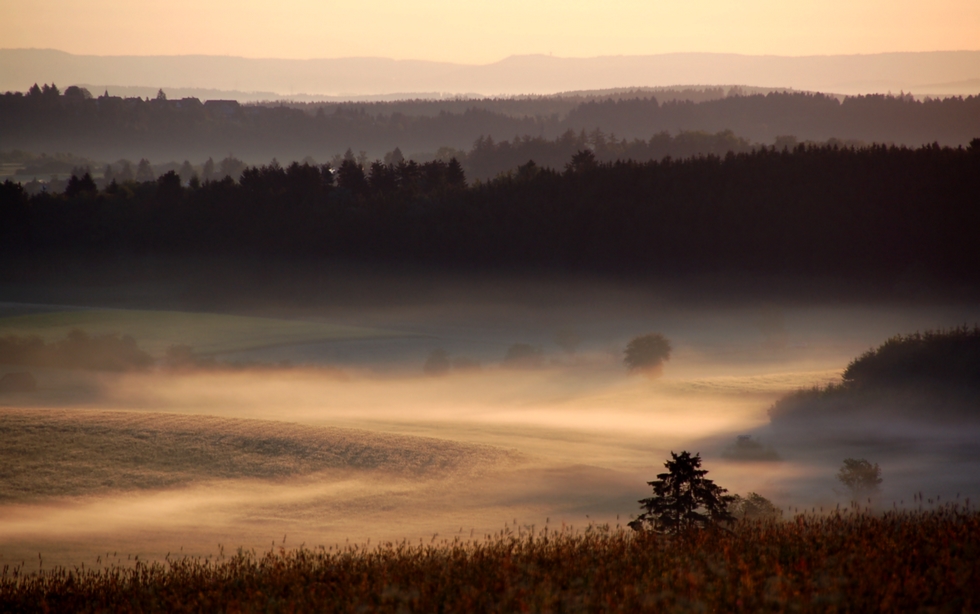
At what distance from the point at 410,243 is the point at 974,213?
53.8 meters

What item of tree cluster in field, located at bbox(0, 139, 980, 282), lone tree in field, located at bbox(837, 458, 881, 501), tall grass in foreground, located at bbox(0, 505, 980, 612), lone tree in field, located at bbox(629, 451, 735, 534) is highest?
tree cluster in field, located at bbox(0, 139, 980, 282)

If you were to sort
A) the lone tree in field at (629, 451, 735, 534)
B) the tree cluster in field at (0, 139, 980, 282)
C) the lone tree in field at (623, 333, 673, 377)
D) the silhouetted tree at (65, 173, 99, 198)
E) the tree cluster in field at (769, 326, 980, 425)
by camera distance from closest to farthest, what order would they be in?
the lone tree in field at (629, 451, 735, 534) < the tree cluster in field at (769, 326, 980, 425) < the lone tree in field at (623, 333, 673, 377) < the tree cluster in field at (0, 139, 980, 282) < the silhouetted tree at (65, 173, 99, 198)

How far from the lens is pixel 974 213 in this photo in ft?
255

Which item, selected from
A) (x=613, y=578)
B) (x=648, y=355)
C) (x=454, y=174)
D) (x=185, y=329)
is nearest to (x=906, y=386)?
(x=648, y=355)

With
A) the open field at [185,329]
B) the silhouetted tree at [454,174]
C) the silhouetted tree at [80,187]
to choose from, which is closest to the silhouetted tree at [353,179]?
the silhouetted tree at [454,174]

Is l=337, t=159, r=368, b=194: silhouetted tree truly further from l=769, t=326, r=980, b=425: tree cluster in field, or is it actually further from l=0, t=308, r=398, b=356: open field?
l=769, t=326, r=980, b=425: tree cluster in field

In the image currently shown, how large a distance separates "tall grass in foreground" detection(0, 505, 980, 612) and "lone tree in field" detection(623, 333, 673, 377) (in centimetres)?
3774

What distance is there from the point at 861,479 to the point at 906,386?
1170 cm

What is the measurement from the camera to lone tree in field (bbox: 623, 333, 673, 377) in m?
50.6

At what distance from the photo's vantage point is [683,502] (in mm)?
14180

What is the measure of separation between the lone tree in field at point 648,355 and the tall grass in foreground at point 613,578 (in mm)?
37737

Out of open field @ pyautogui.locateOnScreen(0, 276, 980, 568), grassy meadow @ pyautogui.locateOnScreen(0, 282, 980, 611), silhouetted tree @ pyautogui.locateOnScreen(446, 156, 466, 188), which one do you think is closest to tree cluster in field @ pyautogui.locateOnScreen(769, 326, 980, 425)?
grassy meadow @ pyautogui.locateOnScreen(0, 282, 980, 611)

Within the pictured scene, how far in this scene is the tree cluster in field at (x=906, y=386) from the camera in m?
31.0

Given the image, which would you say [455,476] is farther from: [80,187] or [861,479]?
[80,187]
